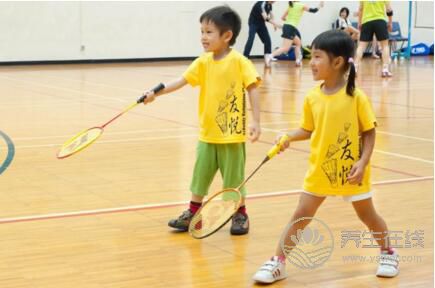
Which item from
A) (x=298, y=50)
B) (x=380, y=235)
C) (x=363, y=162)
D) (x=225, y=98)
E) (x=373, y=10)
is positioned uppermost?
(x=373, y=10)

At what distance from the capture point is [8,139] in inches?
378

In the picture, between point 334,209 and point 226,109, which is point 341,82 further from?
point 334,209

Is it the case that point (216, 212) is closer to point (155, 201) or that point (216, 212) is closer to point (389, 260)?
point (389, 260)

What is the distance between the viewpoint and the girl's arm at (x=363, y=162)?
4473 mm

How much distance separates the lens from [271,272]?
4551 mm

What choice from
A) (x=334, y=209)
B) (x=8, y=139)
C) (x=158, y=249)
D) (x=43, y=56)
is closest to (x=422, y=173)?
(x=334, y=209)

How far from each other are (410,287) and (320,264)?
610 mm

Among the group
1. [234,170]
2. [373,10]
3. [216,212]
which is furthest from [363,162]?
[373,10]

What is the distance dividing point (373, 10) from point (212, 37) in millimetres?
11994

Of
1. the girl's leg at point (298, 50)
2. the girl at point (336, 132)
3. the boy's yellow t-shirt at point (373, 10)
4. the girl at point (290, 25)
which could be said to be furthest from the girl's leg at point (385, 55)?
the girl at point (336, 132)

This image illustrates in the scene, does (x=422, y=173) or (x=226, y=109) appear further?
(x=422, y=173)

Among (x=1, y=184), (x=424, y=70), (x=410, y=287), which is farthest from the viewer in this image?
(x=424, y=70)

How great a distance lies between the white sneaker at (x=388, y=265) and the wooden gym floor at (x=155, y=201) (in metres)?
0.05

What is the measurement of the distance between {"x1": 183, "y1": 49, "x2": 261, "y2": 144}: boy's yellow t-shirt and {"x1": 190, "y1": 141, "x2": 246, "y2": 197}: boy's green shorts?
0.07 metres
